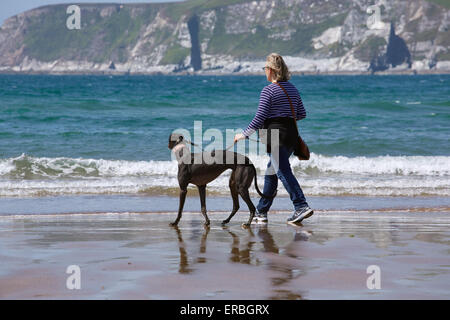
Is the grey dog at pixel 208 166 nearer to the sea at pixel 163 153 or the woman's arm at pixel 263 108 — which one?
the woman's arm at pixel 263 108

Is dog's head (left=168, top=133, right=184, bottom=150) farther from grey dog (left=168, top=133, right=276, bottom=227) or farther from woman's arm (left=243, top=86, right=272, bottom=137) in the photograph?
woman's arm (left=243, top=86, right=272, bottom=137)

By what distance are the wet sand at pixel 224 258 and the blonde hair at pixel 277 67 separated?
68.0 inches

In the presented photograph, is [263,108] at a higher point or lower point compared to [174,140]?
higher

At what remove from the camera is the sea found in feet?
41.1

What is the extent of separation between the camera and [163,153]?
751 inches

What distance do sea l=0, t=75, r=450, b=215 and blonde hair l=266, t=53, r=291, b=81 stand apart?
3.64 m

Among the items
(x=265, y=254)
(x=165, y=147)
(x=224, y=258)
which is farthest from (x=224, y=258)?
(x=165, y=147)

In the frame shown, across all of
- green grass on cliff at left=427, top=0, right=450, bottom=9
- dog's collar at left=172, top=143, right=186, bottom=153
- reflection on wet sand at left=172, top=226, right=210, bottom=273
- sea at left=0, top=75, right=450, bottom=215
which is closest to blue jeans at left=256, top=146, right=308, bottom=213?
reflection on wet sand at left=172, top=226, right=210, bottom=273

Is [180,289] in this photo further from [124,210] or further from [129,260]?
[124,210]

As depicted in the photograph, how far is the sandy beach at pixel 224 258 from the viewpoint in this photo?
16.9 feet

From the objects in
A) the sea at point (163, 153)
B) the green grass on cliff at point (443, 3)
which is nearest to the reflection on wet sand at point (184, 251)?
the sea at point (163, 153)

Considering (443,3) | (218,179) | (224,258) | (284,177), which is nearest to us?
(224,258)

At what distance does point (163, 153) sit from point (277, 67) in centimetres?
1160

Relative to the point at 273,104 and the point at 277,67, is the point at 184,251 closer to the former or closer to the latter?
the point at 273,104
